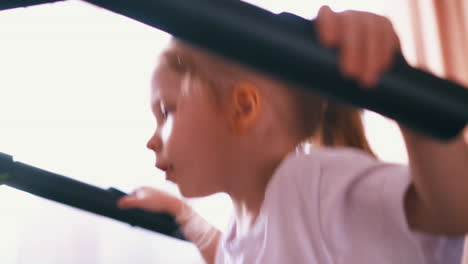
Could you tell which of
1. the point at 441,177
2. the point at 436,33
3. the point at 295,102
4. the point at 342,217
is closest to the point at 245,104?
the point at 295,102

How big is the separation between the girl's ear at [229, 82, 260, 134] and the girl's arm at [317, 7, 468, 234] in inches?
11.3

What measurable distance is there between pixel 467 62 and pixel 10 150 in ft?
3.67

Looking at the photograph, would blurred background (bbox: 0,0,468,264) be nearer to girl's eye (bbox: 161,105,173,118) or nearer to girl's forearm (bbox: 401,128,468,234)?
girl's eye (bbox: 161,105,173,118)

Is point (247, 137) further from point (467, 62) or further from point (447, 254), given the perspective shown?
point (467, 62)

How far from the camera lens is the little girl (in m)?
0.38

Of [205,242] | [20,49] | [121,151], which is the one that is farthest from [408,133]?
[20,49]

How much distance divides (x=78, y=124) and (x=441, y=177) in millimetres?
921

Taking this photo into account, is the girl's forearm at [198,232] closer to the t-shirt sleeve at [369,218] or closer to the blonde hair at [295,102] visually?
the blonde hair at [295,102]

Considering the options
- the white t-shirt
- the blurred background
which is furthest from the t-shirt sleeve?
the blurred background

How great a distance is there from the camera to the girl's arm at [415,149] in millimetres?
279

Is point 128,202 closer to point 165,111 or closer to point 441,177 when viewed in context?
point 165,111

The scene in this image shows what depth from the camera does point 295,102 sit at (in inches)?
28.1

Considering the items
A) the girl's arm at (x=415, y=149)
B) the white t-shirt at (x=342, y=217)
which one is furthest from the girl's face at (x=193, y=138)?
the girl's arm at (x=415, y=149)

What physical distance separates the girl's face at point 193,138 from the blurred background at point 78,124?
1.16 ft
